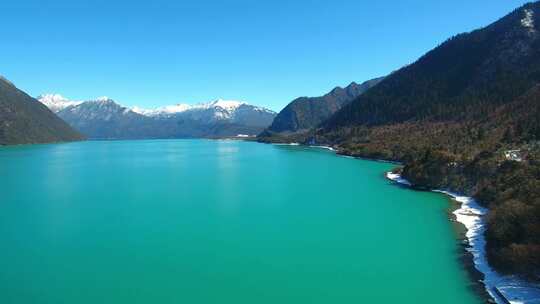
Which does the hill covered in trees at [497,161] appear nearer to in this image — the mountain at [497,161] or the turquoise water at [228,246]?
the mountain at [497,161]

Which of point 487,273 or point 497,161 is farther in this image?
point 497,161

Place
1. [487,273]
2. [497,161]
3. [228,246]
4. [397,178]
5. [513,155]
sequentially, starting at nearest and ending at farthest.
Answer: [487,273] → [228,246] → [497,161] → [513,155] → [397,178]

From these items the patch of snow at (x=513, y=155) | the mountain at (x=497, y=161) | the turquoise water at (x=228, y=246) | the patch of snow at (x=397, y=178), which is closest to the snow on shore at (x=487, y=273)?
the mountain at (x=497, y=161)

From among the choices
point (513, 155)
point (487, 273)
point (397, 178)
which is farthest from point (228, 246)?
point (397, 178)

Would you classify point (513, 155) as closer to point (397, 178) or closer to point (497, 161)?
point (497, 161)

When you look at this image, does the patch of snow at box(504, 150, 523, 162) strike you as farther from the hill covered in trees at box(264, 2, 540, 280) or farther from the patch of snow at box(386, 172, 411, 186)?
the patch of snow at box(386, 172, 411, 186)
